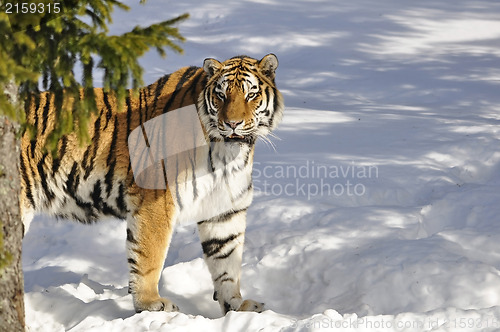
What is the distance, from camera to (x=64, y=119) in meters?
3.15

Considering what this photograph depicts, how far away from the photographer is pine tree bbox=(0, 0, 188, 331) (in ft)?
9.68

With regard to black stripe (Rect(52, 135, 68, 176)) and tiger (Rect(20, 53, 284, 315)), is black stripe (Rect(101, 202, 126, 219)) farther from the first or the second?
black stripe (Rect(52, 135, 68, 176))

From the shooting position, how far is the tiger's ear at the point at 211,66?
460 cm


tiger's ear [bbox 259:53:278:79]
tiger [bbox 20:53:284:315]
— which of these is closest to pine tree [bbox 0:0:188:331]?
tiger [bbox 20:53:284:315]

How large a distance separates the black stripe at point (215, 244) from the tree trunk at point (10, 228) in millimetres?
1655

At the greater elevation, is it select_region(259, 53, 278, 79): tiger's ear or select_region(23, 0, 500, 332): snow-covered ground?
select_region(259, 53, 278, 79): tiger's ear

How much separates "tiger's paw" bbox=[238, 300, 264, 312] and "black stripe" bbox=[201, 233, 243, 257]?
0.41m

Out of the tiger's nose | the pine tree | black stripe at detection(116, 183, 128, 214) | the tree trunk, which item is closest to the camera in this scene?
the pine tree

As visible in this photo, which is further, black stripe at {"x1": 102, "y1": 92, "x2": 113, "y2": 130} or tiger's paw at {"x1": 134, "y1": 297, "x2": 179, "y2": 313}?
black stripe at {"x1": 102, "y1": 92, "x2": 113, "y2": 130}

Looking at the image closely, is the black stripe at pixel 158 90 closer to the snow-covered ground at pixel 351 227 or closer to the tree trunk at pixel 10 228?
the snow-covered ground at pixel 351 227

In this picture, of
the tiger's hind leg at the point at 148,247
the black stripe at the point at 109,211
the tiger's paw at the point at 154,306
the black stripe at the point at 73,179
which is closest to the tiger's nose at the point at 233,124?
the tiger's hind leg at the point at 148,247

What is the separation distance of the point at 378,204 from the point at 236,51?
699 centimetres

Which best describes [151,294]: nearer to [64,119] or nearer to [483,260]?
[64,119]

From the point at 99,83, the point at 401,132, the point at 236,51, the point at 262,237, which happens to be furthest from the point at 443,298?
the point at 236,51
